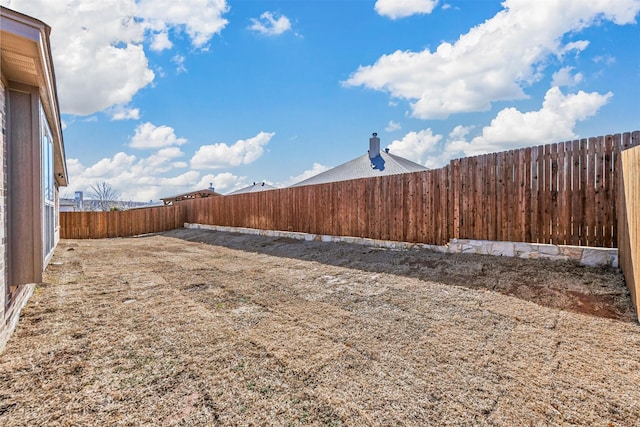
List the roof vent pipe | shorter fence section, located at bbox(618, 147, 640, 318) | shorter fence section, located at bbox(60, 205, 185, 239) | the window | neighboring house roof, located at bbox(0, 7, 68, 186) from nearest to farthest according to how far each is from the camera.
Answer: neighboring house roof, located at bbox(0, 7, 68, 186)
shorter fence section, located at bbox(618, 147, 640, 318)
the window
shorter fence section, located at bbox(60, 205, 185, 239)
the roof vent pipe

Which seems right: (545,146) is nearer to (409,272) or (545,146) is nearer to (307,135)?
(409,272)

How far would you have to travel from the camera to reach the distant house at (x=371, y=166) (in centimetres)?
1636

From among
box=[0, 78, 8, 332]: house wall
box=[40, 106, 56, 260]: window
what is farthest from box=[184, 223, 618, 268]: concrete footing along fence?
box=[0, 78, 8, 332]: house wall

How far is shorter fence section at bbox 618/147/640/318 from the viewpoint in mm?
3080

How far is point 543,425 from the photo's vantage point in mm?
1711

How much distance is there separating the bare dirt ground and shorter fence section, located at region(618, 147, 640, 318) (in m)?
0.30


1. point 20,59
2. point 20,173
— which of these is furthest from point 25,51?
point 20,173

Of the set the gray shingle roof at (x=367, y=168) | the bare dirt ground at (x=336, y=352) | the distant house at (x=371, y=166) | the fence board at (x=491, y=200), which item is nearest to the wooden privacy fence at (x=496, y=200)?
the fence board at (x=491, y=200)

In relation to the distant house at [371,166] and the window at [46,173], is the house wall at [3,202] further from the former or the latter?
the distant house at [371,166]

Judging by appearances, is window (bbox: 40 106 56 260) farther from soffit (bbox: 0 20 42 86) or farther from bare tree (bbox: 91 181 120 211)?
bare tree (bbox: 91 181 120 211)

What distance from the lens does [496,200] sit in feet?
18.6

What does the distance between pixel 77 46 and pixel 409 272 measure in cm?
831

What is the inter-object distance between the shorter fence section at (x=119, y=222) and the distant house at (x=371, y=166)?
8.04m

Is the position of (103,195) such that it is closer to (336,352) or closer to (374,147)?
(374,147)
